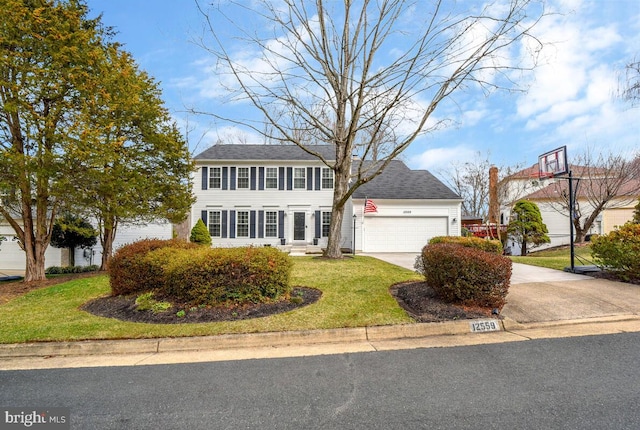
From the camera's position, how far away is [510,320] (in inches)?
208

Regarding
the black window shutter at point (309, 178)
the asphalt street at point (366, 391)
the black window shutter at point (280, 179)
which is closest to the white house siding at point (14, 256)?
the black window shutter at point (280, 179)

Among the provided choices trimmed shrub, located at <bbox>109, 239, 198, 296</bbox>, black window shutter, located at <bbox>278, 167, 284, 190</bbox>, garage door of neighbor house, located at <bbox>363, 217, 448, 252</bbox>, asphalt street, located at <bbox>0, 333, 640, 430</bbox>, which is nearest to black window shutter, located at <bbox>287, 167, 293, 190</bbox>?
black window shutter, located at <bbox>278, 167, 284, 190</bbox>

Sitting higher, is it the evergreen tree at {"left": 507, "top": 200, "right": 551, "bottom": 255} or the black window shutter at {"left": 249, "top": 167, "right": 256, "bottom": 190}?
the black window shutter at {"left": 249, "top": 167, "right": 256, "bottom": 190}

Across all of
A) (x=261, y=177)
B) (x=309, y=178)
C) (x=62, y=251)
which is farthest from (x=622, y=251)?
(x=62, y=251)

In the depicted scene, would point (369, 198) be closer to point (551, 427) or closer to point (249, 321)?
point (249, 321)

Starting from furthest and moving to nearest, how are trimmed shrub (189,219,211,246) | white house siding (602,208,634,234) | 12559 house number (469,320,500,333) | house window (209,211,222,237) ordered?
white house siding (602,208,634,234), house window (209,211,222,237), trimmed shrub (189,219,211,246), 12559 house number (469,320,500,333)

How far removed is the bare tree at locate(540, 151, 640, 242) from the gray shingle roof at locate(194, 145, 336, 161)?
13.9m

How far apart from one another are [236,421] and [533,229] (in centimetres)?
1967

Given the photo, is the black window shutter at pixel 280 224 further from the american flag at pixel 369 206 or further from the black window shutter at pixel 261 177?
the american flag at pixel 369 206

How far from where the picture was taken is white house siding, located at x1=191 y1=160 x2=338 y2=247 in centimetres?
1909

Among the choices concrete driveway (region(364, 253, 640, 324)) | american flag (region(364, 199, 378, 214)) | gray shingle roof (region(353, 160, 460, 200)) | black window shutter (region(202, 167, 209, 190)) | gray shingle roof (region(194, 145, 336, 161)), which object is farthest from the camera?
gray shingle roof (region(194, 145, 336, 161))

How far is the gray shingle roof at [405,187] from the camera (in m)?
18.3

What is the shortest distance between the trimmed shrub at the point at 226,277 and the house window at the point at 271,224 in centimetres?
1298

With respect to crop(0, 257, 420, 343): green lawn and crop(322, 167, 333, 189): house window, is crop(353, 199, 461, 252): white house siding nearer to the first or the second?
crop(322, 167, 333, 189): house window
